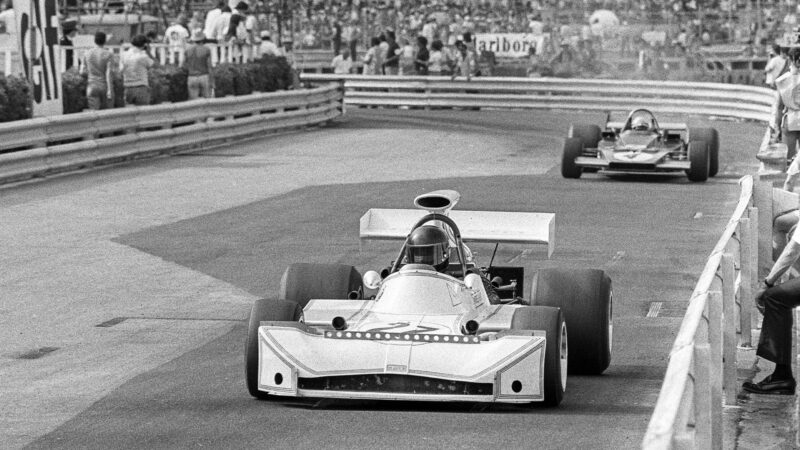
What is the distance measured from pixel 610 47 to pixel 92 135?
2136 cm

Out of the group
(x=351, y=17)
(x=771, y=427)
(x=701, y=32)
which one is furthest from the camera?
(x=351, y=17)

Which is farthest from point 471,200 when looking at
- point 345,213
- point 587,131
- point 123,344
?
point 123,344

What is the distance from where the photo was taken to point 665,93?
125 feet

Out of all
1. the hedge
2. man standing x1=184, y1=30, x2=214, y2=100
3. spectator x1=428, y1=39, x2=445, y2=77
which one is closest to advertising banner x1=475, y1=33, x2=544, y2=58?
spectator x1=428, y1=39, x2=445, y2=77

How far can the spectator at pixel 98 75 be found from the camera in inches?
1002

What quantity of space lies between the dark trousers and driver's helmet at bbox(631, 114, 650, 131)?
46.0 feet

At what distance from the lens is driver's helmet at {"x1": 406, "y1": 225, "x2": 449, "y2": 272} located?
9.46 m

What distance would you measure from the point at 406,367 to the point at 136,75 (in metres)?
19.2

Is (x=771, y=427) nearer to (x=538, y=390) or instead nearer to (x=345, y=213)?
(x=538, y=390)

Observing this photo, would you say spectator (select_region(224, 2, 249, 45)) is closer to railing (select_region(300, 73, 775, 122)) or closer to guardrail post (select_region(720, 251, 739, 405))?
railing (select_region(300, 73, 775, 122))

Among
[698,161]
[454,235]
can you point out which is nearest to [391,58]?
[698,161]

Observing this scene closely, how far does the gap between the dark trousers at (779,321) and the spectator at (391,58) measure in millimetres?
34762

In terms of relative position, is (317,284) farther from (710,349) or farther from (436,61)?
(436,61)

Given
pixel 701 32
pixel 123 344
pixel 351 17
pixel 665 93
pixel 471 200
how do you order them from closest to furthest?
pixel 123 344, pixel 471 200, pixel 665 93, pixel 701 32, pixel 351 17
